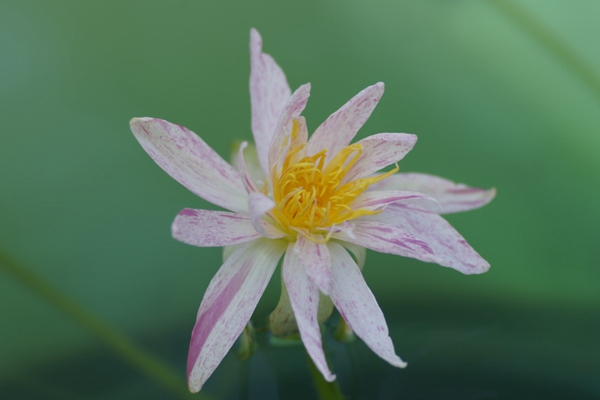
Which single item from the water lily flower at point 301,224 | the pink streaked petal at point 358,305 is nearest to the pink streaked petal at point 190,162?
the water lily flower at point 301,224

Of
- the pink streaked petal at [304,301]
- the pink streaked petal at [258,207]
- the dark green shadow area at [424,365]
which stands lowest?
the dark green shadow area at [424,365]

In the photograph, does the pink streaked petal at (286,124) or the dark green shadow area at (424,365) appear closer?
the pink streaked petal at (286,124)

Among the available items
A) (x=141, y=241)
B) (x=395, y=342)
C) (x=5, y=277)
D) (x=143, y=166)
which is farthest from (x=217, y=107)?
(x=395, y=342)

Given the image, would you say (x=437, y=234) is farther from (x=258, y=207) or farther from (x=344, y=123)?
(x=258, y=207)

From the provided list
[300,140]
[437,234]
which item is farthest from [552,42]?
[300,140]

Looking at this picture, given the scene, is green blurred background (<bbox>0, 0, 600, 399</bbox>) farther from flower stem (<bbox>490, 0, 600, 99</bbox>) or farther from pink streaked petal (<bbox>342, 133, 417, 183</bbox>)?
pink streaked petal (<bbox>342, 133, 417, 183</bbox>)

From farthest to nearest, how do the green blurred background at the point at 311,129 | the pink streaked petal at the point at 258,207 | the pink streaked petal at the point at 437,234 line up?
1. the green blurred background at the point at 311,129
2. the pink streaked petal at the point at 437,234
3. the pink streaked petal at the point at 258,207

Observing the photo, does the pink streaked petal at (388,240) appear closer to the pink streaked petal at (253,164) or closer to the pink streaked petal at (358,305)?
the pink streaked petal at (358,305)
